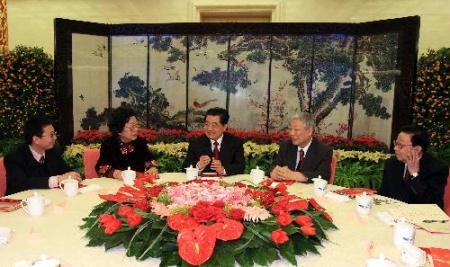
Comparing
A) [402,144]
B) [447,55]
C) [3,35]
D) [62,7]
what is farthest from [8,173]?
[62,7]

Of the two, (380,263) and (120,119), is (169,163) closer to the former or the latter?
(120,119)

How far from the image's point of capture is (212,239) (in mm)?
1411

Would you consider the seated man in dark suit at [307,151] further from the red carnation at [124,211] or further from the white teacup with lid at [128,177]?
the red carnation at [124,211]

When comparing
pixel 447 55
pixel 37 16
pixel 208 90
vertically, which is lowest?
pixel 208 90

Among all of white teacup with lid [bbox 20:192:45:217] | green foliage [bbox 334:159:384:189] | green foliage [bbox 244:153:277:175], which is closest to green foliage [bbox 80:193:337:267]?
white teacup with lid [bbox 20:192:45:217]

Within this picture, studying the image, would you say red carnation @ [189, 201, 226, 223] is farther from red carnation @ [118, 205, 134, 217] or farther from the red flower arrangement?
the red flower arrangement

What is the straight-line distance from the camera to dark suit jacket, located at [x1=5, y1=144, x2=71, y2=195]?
2.56 metres

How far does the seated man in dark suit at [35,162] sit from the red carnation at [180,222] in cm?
133

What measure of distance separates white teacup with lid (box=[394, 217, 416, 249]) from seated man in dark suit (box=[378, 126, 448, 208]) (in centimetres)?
107

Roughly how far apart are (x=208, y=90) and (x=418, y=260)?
4446 mm

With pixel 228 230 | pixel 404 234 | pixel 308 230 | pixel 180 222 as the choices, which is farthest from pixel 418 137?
pixel 180 222

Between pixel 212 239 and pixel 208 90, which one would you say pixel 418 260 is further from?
pixel 208 90

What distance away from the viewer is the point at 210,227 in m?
1.45

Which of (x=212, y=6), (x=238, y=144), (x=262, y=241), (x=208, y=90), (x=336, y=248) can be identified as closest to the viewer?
(x=262, y=241)
